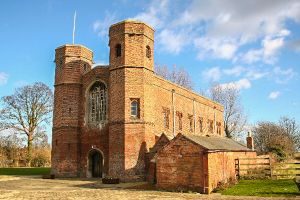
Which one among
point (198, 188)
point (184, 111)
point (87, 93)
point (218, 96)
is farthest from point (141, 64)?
point (218, 96)

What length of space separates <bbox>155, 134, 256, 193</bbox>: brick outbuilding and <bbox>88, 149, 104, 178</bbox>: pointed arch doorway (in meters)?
9.96

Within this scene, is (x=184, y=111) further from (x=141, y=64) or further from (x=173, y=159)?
(x=173, y=159)

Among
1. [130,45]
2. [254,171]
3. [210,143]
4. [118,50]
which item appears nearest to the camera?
[210,143]

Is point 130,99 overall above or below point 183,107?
below

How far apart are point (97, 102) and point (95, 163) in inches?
200

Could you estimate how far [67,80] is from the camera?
30094 millimetres

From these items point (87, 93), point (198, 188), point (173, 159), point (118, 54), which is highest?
point (118, 54)

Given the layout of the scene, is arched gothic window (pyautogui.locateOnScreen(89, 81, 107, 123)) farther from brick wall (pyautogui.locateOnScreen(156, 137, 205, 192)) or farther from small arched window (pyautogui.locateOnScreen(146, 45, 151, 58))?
brick wall (pyautogui.locateOnScreen(156, 137, 205, 192))

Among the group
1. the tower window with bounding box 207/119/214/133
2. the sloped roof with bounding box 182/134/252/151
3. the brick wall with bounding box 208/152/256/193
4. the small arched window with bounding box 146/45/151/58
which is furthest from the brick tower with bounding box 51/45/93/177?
the tower window with bounding box 207/119/214/133

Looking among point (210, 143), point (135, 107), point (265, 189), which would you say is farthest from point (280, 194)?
point (135, 107)

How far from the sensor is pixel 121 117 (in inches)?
1006

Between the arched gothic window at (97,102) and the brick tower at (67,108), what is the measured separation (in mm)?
1173

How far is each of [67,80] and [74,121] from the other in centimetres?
360

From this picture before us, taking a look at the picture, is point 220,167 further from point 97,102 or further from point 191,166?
point 97,102
